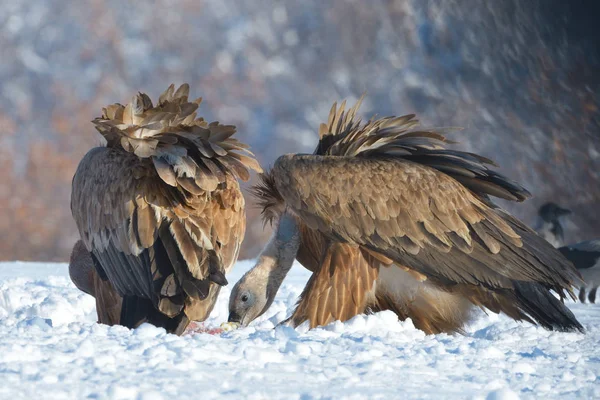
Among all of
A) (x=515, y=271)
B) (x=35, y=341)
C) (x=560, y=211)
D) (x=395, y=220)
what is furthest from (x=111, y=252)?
(x=560, y=211)

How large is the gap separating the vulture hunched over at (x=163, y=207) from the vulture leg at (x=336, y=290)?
18.5 inches

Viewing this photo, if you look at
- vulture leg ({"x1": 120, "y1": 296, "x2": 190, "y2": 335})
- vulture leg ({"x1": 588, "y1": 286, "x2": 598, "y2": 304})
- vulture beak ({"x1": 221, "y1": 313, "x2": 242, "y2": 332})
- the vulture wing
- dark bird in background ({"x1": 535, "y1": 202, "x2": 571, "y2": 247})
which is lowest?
vulture beak ({"x1": 221, "y1": 313, "x2": 242, "y2": 332})

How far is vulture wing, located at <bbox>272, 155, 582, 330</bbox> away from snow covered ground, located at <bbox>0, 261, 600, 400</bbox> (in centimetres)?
68

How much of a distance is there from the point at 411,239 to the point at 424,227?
10cm

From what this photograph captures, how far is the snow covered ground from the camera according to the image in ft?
7.20

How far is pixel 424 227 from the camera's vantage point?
13.7ft

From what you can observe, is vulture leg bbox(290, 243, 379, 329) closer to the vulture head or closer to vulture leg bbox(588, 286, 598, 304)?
the vulture head

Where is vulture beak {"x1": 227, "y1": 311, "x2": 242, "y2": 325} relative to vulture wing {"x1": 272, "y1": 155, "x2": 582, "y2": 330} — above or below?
below

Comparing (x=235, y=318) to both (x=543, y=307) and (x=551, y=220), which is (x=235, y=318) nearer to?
(x=543, y=307)

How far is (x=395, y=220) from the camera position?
4141 mm

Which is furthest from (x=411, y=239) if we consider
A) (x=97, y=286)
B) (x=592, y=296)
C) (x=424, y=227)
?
(x=592, y=296)

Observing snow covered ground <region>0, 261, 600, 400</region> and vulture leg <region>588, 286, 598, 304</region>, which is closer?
snow covered ground <region>0, 261, 600, 400</region>

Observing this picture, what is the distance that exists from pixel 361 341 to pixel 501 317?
253cm

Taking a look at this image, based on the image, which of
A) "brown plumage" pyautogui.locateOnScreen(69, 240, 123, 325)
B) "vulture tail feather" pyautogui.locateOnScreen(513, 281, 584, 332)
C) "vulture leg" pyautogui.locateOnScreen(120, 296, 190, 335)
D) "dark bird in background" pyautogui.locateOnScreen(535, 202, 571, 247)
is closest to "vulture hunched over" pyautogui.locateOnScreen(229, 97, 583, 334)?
"vulture tail feather" pyautogui.locateOnScreen(513, 281, 584, 332)
